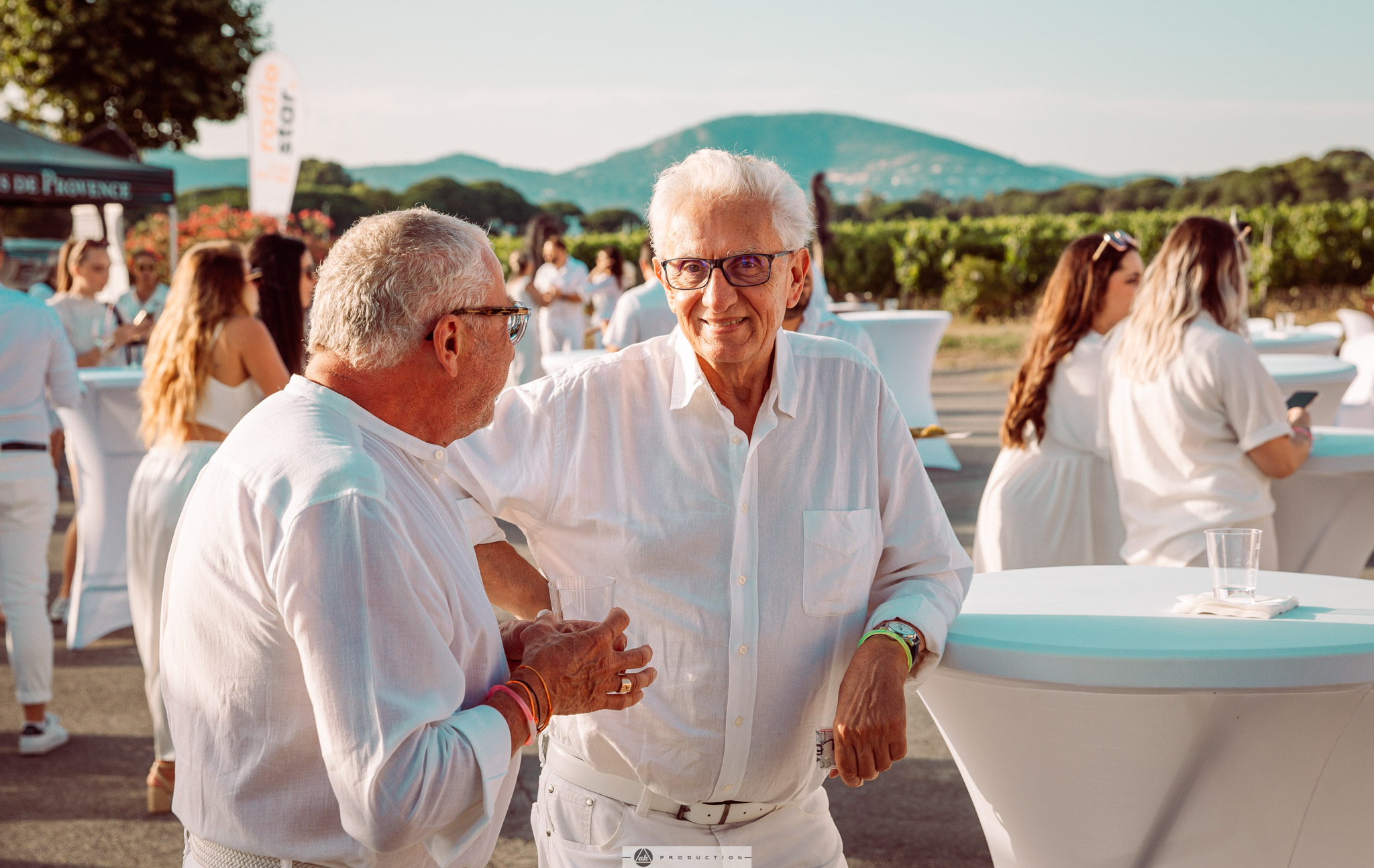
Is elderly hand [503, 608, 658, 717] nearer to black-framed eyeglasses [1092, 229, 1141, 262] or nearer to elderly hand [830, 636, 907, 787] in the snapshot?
elderly hand [830, 636, 907, 787]

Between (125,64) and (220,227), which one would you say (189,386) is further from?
(125,64)

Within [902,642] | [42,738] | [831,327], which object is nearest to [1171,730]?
[902,642]

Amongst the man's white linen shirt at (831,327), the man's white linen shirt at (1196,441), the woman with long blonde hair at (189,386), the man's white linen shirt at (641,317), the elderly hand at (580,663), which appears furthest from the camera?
the man's white linen shirt at (641,317)

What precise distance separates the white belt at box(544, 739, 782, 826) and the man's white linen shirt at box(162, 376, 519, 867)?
458 mm

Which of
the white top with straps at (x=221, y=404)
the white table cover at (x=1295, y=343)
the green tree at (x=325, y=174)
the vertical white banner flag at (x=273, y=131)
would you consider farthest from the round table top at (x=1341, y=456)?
the green tree at (x=325, y=174)

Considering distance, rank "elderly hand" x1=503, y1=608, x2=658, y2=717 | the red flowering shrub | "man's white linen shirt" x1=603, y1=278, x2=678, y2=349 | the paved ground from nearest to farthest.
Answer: "elderly hand" x1=503, y1=608, x2=658, y2=717, the paved ground, "man's white linen shirt" x1=603, y1=278, x2=678, y2=349, the red flowering shrub

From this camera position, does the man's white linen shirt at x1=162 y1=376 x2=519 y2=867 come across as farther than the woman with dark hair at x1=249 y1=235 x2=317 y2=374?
No

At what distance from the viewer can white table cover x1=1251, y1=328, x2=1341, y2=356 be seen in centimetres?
739

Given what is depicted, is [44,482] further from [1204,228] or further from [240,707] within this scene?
[1204,228]

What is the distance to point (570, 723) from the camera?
2.11m

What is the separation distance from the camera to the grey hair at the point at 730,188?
2.07 meters

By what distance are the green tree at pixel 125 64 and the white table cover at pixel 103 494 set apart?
23449 millimetres

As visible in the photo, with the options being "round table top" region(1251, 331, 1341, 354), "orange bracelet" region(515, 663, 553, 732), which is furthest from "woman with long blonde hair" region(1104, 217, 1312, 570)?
"round table top" region(1251, 331, 1341, 354)

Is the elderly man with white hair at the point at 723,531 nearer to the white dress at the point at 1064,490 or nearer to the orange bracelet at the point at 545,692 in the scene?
the orange bracelet at the point at 545,692
